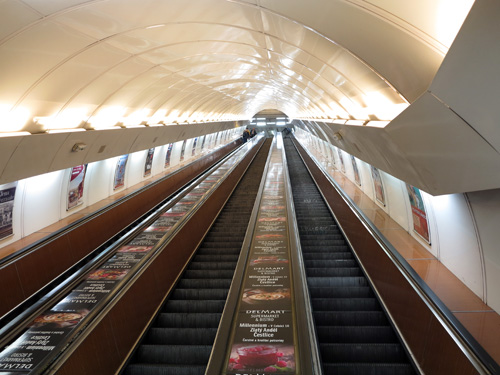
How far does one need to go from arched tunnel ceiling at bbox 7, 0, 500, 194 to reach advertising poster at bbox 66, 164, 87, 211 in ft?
4.58

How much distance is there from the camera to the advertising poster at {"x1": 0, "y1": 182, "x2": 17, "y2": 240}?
8.92 meters

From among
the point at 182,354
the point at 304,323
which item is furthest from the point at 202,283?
the point at 304,323

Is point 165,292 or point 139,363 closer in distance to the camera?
point 139,363

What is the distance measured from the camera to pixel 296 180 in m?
20.6

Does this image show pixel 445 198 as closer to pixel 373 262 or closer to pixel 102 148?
pixel 373 262

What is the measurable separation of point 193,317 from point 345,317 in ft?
7.70

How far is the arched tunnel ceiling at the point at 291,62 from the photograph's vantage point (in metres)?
3.46

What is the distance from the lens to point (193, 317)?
6094 millimetres

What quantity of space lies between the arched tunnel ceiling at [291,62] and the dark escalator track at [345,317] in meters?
2.21

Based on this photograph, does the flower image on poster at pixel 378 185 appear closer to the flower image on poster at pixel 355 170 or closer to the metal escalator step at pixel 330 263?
the flower image on poster at pixel 355 170

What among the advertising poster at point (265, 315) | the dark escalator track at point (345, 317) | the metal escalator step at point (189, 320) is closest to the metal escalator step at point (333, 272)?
the dark escalator track at point (345, 317)

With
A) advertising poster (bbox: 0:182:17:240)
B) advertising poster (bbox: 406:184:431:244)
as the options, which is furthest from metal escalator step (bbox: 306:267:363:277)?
advertising poster (bbox: 0:182:17:240)

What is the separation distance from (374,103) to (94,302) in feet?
20.8

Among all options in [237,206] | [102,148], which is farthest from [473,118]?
[237,206]
